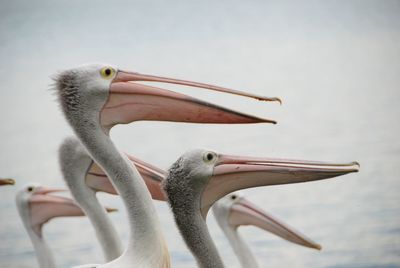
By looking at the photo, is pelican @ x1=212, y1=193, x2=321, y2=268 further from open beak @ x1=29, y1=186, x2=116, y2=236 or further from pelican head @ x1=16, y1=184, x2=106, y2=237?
pelican head @ x1=16, y1=184, x2=106, y2=237

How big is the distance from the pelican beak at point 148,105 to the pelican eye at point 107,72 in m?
0.03

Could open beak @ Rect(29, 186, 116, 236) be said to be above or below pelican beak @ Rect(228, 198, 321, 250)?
below

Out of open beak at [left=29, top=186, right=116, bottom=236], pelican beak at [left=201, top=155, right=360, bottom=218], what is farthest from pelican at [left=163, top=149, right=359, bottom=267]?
open beak at [left=29, top=186, right=116, bottom=236]

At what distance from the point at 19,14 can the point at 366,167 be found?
407 cm

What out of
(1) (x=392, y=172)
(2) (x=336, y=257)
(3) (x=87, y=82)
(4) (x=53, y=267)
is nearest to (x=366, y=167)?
(1) (x=392, y=172)

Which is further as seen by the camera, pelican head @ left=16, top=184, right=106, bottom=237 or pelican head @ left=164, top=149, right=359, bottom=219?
pelican head @ left=16, top=184, right=106, bottom=237

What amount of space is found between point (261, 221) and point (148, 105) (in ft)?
5.61

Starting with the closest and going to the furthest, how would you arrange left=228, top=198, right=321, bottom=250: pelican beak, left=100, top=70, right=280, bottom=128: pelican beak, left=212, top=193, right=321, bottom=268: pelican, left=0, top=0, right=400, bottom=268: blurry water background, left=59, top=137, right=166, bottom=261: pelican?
left=100, top=70, right=280, bottom=128: pelican beak < left=59, top=137, right=166, bottom=261: pelican < left=228, top=198, right=321, bottom=250: pelican beak < left=212, top=193, right=321, bottom=268: pelican < left=0, top=0, right=400, bottom=268: blurry water background

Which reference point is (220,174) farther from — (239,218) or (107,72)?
(239,218)

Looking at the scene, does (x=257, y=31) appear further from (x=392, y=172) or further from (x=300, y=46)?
(x=392, y=172)

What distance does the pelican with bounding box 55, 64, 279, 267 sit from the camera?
3.51 m

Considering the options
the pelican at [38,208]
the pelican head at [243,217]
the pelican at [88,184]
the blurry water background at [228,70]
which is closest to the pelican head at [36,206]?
the pelican at [38,208]

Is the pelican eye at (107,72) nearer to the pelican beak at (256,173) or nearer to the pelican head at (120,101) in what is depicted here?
the pelican head at (120,101)

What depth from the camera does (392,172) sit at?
8695 millimetres
